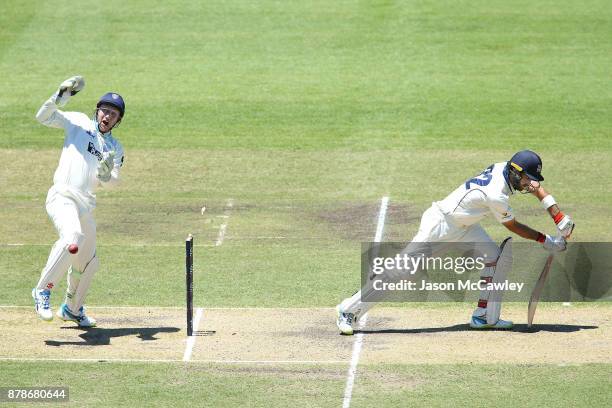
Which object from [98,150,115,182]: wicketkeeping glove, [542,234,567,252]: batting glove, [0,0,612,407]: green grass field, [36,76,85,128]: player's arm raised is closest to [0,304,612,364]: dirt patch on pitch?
[0,0,612,407]: green grass field

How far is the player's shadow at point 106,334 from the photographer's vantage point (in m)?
12.9

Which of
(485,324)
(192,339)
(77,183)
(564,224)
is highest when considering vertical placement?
(77,183)

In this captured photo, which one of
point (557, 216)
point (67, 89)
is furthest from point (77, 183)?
point (557, 216)

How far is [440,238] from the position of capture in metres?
13.1

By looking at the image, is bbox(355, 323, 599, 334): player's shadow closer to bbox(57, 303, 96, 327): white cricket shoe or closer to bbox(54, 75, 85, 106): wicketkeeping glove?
bbox(57, 303, 96, 327): white cricket shoe

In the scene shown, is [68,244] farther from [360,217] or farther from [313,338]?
[360,217]

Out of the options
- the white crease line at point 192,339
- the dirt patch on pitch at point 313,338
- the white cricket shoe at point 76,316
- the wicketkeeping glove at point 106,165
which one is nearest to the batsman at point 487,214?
the dirt patch on pitch at point 313,338

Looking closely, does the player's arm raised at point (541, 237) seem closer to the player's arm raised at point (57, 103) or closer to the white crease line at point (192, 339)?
the white crease line at point (192, 339)

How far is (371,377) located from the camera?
11.8 meters

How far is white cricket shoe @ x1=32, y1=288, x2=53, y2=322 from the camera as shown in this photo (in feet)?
41.5

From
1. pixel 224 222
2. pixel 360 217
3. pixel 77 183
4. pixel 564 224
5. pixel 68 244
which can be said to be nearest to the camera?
pixel 68 244

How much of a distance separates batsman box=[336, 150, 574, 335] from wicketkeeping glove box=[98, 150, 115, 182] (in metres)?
2.87

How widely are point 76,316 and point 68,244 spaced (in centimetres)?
111

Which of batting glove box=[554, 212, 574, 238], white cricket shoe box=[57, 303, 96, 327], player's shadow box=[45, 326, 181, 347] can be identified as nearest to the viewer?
batting glove box=[554, 212, 574, 238]
